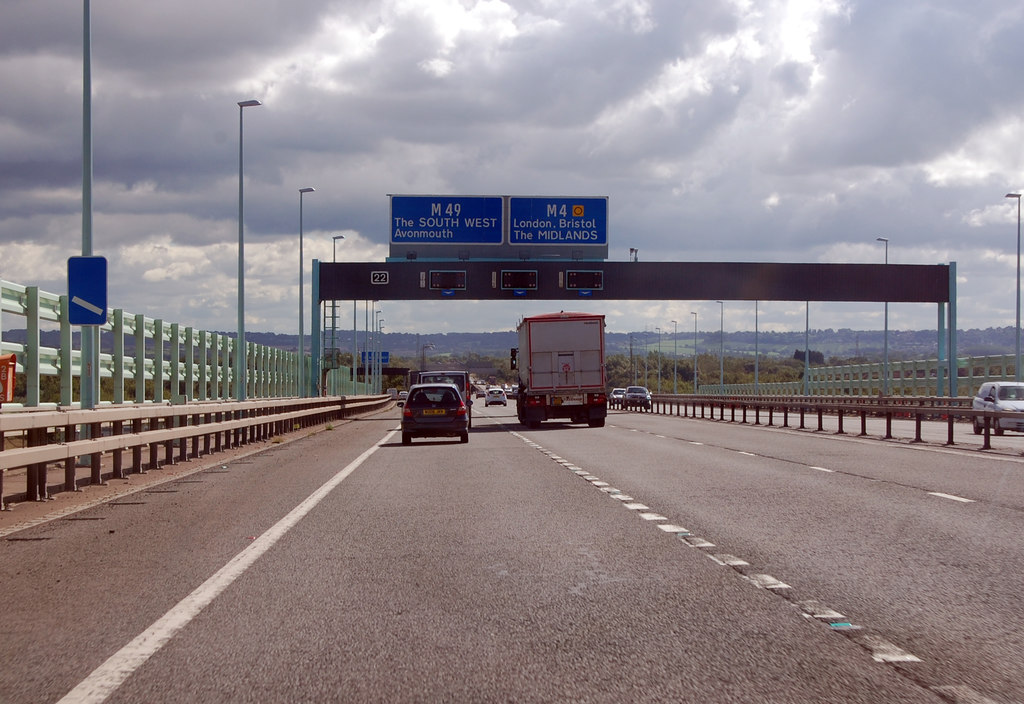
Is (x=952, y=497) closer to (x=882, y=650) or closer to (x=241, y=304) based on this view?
(x=882, y=650)

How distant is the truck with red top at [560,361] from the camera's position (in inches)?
1508

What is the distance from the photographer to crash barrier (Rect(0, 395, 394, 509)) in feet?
41.0

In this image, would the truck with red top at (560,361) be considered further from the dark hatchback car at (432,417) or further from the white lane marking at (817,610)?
the white lane marking at (817,610)

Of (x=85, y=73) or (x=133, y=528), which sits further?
(x=85, y=73)

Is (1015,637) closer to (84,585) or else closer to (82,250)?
(84,585)

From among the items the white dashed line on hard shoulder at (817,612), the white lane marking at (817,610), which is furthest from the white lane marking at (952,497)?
the white lane marking at (817,610)

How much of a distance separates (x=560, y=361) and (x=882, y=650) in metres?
32.5

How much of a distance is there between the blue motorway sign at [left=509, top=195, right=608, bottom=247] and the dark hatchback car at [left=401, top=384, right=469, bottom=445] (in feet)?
62.6

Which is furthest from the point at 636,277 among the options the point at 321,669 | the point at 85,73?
the point at 321,669

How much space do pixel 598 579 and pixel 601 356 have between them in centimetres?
3063

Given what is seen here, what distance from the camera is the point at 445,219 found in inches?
1825

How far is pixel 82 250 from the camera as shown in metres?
19.0

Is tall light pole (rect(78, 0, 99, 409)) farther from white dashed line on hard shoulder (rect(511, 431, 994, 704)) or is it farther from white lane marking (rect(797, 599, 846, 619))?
white lane marking (rect(797, 599, 846, 619))

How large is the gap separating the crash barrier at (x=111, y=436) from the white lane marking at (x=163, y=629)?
129 inches
